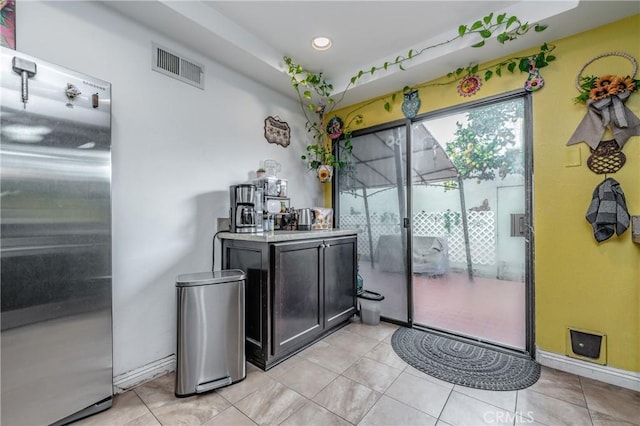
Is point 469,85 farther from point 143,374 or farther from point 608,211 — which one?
point 143,374

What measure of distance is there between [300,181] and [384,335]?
1.96 m

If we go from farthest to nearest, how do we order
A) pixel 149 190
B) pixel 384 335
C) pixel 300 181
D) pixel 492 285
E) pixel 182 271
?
1. pixel 300 181
2. pixel 384 335
3. pixel 492 285
4. pixel 182 271
5. pixel 149 190

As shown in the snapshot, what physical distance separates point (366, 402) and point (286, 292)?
2.96 feet

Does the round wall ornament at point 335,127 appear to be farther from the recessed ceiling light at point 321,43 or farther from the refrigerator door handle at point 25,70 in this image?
the refrigerator door handle at point 25,70

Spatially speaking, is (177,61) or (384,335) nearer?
(177,61)

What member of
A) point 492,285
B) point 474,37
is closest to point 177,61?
point 474,37

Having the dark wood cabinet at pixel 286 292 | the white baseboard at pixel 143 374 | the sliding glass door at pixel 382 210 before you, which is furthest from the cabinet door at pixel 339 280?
the white baseboard at pixel 143 374

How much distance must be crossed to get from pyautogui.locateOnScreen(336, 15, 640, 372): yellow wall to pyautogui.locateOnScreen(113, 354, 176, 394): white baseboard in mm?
2935

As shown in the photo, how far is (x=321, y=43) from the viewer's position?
7.99 feet

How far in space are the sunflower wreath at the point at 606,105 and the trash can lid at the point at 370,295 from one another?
2163 millimetres

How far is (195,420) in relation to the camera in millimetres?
1500

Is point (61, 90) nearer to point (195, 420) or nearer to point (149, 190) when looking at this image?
point (149, 190)

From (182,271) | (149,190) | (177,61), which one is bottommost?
(182,271)

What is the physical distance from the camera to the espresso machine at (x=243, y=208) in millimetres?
2234
